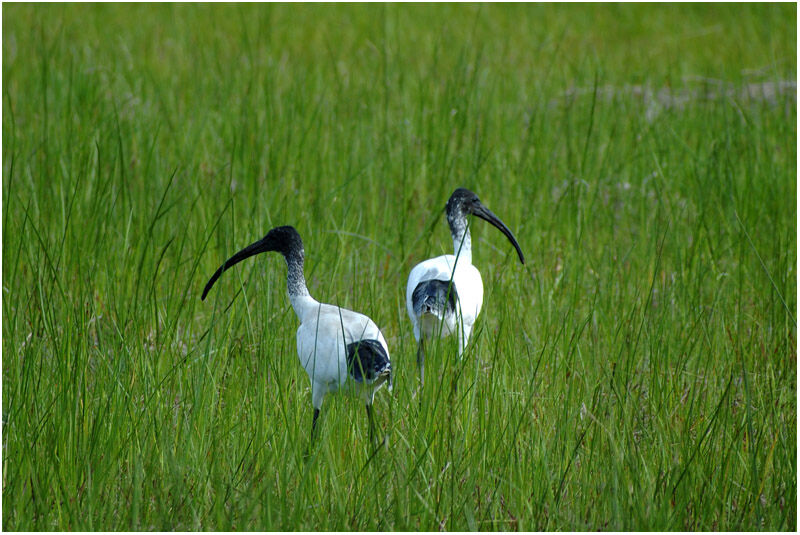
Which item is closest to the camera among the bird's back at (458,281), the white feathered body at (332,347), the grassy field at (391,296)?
the grassy field at (391,296)

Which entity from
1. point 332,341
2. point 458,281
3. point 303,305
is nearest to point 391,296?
point 458,281

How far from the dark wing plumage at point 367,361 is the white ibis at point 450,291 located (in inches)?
17.6

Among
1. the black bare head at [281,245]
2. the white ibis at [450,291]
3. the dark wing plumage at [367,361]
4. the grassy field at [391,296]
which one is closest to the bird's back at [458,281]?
the white ibis at [450,291]

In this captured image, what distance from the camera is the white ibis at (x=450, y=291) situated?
3711 millimetres

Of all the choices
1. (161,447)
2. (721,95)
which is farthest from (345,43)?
(161,447)

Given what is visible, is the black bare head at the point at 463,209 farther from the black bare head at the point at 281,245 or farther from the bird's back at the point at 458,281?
the black bare head at the point at 281,245

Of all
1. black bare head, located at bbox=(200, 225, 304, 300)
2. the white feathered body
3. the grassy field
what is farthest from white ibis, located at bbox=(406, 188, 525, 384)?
black bare head, located at bbox=(200, 225, 304, 300)

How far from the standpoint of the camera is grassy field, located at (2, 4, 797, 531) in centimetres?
278

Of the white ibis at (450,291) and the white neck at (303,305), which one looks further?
the white ibis at (450,291)

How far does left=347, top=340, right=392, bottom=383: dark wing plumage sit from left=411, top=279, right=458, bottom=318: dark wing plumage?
1.83ft

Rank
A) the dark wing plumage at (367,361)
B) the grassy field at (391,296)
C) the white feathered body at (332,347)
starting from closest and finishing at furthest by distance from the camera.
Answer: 1. the grassy field at (391,296)
2. the dark wing plumage at (367,361)
3. the white feathered body at (332,347)

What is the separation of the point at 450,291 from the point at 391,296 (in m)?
0.96

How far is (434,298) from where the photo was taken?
3.68 meters

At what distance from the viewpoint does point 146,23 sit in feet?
33.0
